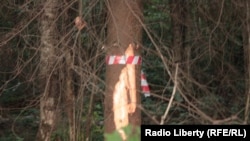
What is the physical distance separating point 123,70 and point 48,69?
827 millimetres

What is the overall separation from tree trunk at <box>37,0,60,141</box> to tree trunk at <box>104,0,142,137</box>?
24.7 inches

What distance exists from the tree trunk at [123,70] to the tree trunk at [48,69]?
2.05 feet

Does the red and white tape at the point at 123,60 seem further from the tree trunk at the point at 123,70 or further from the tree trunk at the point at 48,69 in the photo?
the tree trunk at the point at 48,69

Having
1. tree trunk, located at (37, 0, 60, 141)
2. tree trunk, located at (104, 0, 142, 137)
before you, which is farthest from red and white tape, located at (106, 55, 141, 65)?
tree trunk, located at (37, 0, 60, 141)

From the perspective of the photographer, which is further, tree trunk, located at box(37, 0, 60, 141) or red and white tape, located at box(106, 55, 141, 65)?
tree trunk, located at box(37, 0, 60, 141)

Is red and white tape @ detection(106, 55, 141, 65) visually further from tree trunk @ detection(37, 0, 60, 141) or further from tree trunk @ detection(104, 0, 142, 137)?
tree trunk @ detection(37, 0, 60, 141)

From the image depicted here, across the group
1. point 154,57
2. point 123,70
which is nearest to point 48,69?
point 123,70

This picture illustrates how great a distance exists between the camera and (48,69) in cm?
541

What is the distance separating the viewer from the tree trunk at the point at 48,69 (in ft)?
17.7

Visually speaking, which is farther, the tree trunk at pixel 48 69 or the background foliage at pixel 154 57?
the tree trunk at pixel 48 69

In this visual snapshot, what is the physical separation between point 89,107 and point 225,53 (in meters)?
2.04

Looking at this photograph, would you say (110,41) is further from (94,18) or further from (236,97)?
(236,97)

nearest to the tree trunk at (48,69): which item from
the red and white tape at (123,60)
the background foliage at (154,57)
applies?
the background foliage at (154,57)

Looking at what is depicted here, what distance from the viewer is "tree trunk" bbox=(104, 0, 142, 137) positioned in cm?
512
